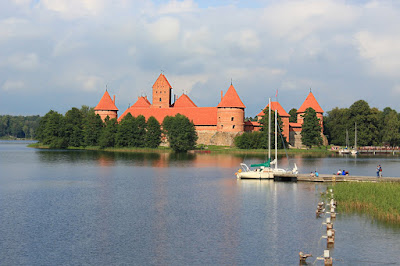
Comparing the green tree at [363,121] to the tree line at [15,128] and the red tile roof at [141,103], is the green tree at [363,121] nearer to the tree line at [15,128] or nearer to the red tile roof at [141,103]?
the red tile roof at [141,103]

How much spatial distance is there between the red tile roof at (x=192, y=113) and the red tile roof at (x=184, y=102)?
4479mm

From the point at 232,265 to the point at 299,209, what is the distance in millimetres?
9906

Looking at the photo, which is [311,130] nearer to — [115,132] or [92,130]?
[115,132]

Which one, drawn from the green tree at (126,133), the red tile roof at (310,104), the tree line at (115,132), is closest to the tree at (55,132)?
the tree line at (115,132)

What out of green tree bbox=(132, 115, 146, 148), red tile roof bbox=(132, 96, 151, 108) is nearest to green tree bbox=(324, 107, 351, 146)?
green tree bbox=(132, 115, 146, 148)

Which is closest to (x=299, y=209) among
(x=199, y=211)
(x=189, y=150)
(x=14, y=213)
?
(x=199, y=211)

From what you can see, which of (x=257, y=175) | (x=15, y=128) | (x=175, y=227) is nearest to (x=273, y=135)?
(x=257, y=175)

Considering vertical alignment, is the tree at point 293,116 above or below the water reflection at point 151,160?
above

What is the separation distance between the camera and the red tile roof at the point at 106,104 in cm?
9494

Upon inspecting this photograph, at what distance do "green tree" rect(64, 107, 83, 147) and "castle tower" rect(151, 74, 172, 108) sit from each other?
1945cm

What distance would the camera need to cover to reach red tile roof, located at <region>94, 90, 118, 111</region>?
94.9 meters

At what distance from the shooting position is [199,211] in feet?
76.9

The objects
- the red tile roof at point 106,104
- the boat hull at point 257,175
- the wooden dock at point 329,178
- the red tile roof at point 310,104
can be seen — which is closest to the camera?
the wooden dock at point 329,178

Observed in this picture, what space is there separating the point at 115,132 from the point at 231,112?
68.9ft
